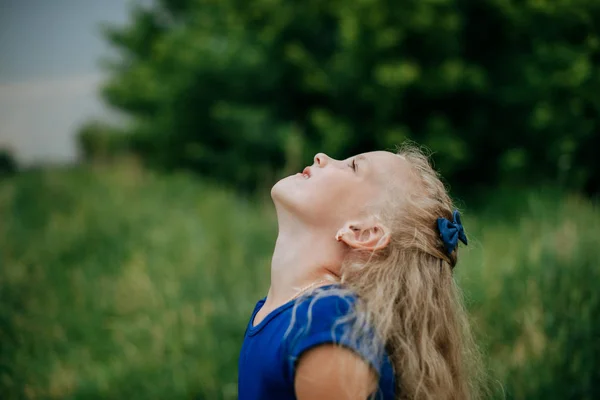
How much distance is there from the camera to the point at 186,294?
4.39 metres

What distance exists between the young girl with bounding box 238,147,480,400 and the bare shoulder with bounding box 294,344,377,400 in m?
0.04

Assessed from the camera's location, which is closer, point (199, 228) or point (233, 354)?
point (233, 354)

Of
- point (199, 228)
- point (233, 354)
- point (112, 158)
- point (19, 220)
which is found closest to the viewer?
point (233, 354)

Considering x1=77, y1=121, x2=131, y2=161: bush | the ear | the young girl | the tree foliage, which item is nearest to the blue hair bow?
the young girl

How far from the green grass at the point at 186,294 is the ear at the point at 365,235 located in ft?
3.74

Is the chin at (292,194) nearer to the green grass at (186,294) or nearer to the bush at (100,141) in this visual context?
the green grass at (186,294)

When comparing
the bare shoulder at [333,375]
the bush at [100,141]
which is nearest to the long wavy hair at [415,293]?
the bare shoulder at [333,375]

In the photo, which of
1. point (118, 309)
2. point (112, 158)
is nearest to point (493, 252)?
point (118, 309)

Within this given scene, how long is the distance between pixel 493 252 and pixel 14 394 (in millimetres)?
3578

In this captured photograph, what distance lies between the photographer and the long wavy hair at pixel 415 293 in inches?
65.2

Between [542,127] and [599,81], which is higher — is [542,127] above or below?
below

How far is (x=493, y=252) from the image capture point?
4.56m

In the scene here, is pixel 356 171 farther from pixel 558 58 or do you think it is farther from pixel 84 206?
pixel 558 58

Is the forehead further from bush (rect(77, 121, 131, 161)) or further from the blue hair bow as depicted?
bush (rect(77, 121, 131, 161))
